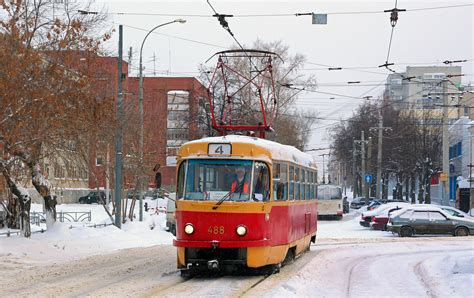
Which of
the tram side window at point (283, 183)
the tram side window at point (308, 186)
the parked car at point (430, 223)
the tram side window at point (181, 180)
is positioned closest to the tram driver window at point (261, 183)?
the tram side window at point (283, 183)

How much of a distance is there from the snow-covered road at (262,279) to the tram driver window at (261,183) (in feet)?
5.17

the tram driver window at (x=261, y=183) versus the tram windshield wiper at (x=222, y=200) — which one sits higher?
the tram driver window at (x=261, y=183)

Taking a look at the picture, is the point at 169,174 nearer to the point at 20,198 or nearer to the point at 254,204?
the point at 20,198

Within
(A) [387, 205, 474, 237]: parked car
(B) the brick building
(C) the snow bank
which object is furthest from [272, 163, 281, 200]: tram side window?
(A) [387, 205, 474, 237]: parked car

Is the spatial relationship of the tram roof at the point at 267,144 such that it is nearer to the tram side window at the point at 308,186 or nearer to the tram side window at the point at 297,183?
the tram side window at the point at 297,183

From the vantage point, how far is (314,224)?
75.3 ft

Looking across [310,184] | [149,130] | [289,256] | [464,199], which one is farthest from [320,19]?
[464,199]

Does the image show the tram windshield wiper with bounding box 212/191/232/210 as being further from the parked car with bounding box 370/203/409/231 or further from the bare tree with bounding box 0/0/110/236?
the parked car with bounding box 370/203/409/231

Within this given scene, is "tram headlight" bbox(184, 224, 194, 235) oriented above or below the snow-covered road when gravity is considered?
above

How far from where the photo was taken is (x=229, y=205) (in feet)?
47.9

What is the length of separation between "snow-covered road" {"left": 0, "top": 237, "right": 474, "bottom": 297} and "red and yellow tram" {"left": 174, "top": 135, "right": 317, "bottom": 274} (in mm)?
486

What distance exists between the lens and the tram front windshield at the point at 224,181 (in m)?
14.8

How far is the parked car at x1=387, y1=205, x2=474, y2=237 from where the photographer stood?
31.6 meters

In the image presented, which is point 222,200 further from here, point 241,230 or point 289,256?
point 289,256
